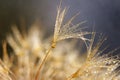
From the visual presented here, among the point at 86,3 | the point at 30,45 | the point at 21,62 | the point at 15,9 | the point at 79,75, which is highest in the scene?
the point at 15,9

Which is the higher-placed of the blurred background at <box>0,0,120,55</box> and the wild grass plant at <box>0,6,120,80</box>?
the blurred background at <box>0,0,120,55</box>

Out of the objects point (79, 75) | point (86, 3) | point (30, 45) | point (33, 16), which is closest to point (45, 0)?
point (33, 16)

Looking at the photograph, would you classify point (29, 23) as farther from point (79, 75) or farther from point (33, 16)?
point (79, 75)

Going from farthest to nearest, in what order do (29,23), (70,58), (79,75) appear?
(29,23) → (70,58) → (79,75)

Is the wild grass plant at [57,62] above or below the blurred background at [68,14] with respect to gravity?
below

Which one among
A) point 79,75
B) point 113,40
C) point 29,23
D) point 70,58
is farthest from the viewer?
point 29,23

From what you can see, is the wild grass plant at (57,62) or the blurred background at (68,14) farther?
the blurred background at (68,14)

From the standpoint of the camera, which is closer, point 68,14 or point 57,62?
point 57,62

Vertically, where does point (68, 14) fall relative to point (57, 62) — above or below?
above
